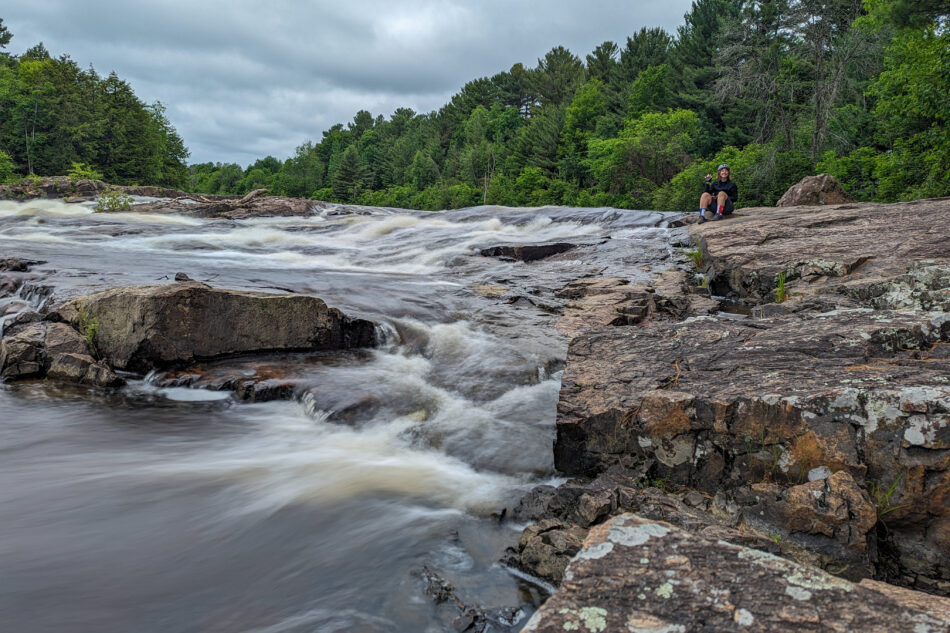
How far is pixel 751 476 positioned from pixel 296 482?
3209mm

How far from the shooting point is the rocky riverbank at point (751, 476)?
5.23 ft

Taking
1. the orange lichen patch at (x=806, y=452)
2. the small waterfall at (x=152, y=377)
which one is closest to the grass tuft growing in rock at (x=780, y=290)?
the orange lichen patch at (x=806, y=452)

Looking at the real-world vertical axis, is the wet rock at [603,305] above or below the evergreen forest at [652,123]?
below

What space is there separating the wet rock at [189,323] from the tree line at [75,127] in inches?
1954

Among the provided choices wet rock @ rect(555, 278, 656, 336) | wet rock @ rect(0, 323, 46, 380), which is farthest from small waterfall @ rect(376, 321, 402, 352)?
wet rock @ rect(0, 323, 46, 380)

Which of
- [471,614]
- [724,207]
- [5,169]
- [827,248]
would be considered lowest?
[471,614]

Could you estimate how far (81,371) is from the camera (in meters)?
5.78

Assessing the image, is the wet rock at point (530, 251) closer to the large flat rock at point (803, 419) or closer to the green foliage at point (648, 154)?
the large flat rock at point (803, 419)

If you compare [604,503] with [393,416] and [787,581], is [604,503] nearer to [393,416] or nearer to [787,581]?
[787,581]

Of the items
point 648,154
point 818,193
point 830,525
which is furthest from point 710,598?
point 648,154

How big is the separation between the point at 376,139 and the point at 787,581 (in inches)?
4777

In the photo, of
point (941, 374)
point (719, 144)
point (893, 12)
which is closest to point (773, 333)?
point (941, 374)

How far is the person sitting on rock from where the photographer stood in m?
14.0

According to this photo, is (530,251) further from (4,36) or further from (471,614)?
(4,36)
